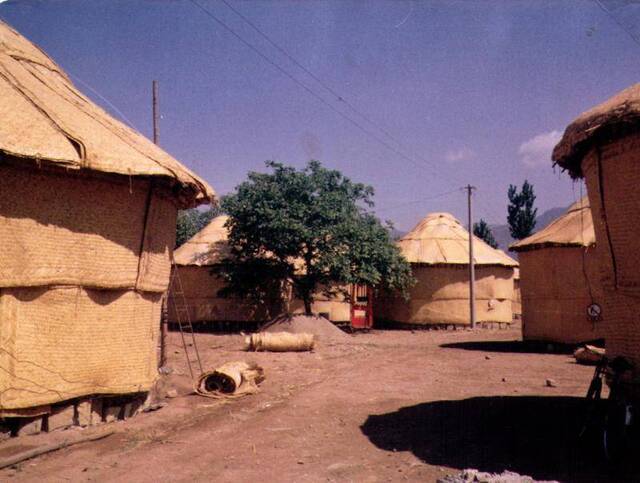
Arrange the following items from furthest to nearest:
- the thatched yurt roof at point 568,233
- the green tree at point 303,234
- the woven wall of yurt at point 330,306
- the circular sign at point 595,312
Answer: the woven wall of yurt at point 330,306 < the green tree at point 303,234 < the thatched yurt roof at point 568,233 < the circular sign at point 595,312

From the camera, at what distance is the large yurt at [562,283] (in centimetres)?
1344

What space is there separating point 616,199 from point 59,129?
20.5 ft

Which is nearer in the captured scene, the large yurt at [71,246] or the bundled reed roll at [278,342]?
the large yurt at [71,246]

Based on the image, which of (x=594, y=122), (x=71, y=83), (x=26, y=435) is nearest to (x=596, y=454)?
(x=594, y=122)

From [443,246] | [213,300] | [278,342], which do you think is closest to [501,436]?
[278,342]

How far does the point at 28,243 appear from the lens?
5840 millimetres

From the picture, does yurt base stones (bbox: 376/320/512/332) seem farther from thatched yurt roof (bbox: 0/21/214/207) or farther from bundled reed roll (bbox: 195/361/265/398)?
thatched yurt roof (bbox: 0/21/214/207)

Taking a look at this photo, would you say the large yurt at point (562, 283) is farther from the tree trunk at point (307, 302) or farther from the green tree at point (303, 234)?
the tree trunk at point (307, 302)

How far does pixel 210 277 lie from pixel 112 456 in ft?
48.0

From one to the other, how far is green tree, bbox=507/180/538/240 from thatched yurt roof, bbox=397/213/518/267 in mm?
15175

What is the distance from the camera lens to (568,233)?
14.1 meters

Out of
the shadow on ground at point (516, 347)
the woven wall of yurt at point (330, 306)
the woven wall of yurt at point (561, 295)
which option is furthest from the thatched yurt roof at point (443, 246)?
the woven wall of yurt at point (561, 295)

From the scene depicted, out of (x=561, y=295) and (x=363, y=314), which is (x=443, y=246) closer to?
(x=363, y=314)

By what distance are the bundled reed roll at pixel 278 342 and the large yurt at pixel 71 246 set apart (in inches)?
224
